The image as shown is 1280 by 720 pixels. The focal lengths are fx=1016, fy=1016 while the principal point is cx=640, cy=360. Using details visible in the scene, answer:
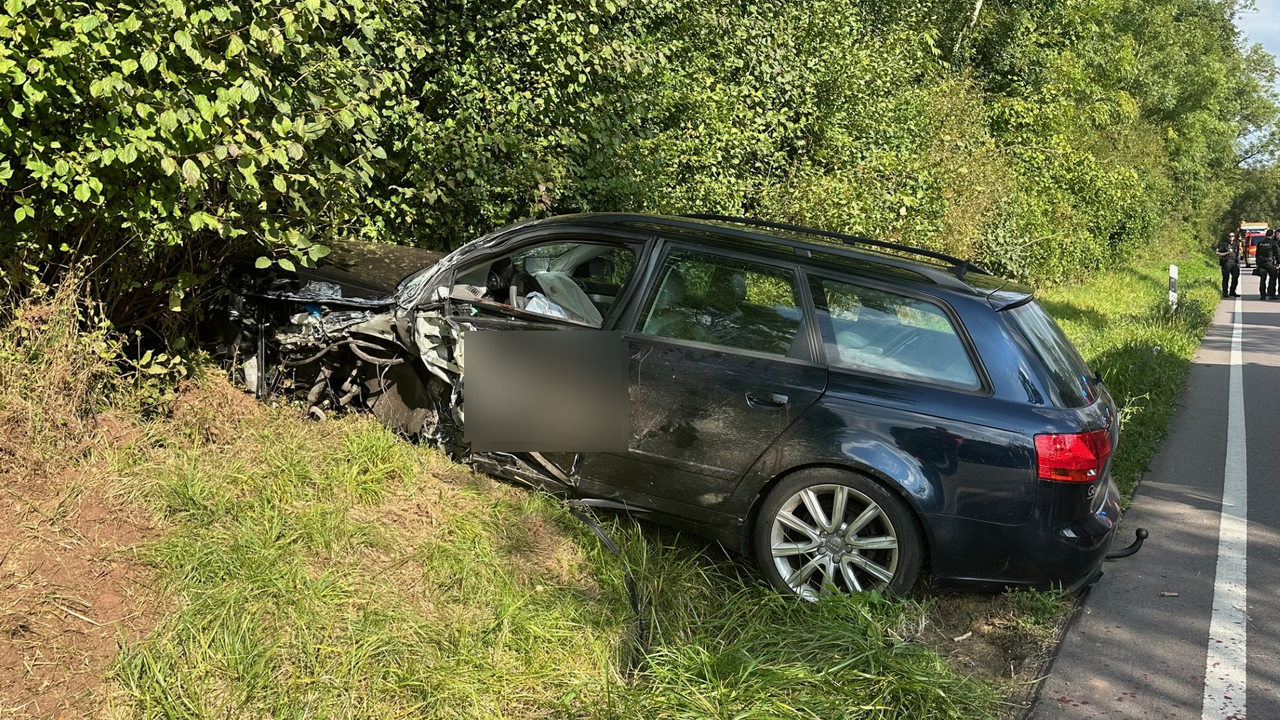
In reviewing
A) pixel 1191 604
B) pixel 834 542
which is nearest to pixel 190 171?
pixel 834 542

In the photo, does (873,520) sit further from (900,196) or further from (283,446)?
(900,196)

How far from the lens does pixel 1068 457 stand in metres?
4.29

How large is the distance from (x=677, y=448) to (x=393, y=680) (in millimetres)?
1772

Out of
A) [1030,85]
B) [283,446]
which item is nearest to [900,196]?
[283,446]

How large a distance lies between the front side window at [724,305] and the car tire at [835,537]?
0.65 meters

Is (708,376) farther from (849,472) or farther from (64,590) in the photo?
(64,590)

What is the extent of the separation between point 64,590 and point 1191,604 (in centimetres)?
503

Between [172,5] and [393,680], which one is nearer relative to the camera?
[393,680]

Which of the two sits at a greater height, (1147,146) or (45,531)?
(1147,146)

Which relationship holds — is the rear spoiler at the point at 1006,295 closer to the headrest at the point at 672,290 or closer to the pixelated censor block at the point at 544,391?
the headrest at the point at 672,290

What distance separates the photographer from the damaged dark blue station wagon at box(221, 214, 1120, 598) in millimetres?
4336

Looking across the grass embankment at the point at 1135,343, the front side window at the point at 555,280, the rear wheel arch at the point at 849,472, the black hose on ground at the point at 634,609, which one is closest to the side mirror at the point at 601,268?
the front side window at the point at 555,280

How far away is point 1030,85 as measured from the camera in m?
26.0

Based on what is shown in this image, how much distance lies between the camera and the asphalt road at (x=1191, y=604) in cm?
407
